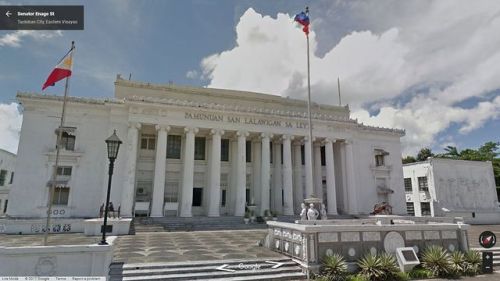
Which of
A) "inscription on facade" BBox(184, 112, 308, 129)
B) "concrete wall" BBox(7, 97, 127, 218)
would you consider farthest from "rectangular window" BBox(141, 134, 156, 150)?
"inscription on facade" BBox(184, 112, 308, 129)

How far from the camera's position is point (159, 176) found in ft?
75.8

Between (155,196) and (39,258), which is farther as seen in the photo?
(155,196)

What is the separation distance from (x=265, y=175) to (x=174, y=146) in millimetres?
9087

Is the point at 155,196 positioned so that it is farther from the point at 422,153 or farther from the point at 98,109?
the point at 422,153

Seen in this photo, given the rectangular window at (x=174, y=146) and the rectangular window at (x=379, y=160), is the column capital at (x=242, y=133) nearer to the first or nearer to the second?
the rectangular window at (x=174, y=146)

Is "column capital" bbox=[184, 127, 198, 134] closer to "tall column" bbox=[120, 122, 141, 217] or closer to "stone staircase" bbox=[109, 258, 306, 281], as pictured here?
"tall column" bbox=[120, 122, 141, 217]

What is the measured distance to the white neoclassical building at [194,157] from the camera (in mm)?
22656

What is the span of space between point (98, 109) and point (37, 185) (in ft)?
24.8

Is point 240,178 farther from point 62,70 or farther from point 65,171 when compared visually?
point 62,70

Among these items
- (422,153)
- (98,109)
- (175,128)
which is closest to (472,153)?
(422,153)

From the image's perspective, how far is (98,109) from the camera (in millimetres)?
24391

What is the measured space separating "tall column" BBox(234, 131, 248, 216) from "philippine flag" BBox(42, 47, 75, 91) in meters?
15.0

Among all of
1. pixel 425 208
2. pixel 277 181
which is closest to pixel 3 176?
pixel 277 181

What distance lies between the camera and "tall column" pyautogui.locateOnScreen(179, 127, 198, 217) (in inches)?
912
